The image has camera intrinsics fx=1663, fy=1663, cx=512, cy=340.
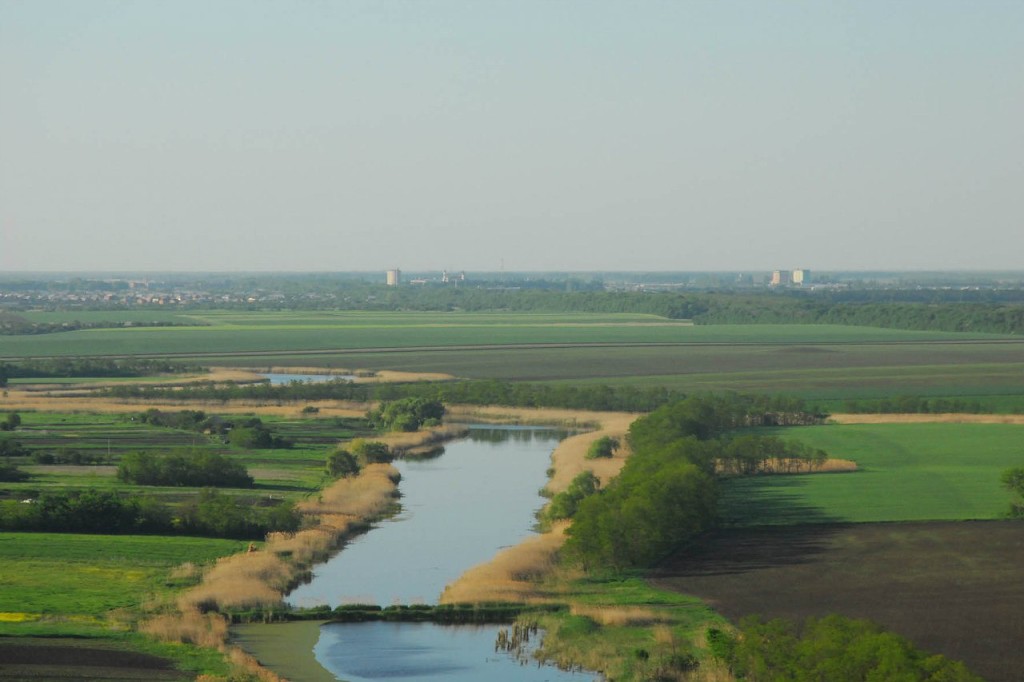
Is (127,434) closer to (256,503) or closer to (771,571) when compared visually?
(256,503)

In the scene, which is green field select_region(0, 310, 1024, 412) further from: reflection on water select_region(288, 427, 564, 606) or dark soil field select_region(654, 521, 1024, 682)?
dark soil field select_region(654, 521, 1024, 682)

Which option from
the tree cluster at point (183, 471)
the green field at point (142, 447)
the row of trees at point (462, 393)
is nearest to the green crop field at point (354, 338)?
the row of trees at point (462, 393)

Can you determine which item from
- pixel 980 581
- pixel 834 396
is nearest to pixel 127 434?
pixel 834 396

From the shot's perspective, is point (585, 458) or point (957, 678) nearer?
point (957, 678)

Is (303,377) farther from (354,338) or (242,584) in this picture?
(242,584)

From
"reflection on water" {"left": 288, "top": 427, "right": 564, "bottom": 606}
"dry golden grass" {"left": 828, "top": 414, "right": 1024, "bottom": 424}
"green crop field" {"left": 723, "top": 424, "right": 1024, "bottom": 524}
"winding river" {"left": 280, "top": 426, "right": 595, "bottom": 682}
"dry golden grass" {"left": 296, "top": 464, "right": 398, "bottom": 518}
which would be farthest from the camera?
"dry golden grass" {"left": 828, "top": 414, "right": 1024, "bottom": 424}

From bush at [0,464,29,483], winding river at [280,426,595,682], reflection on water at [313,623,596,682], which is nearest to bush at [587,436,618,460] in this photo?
winding river at [280,426,595,682]
